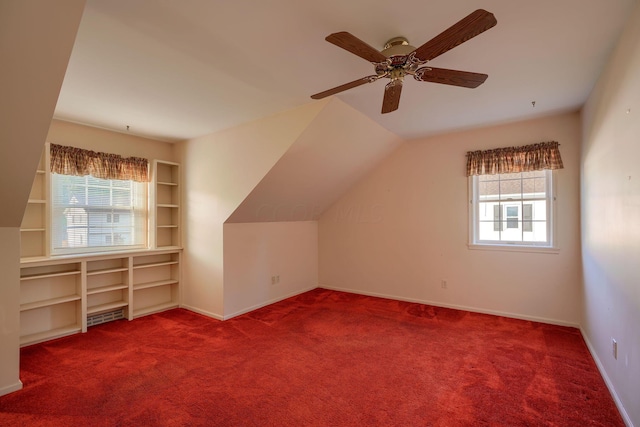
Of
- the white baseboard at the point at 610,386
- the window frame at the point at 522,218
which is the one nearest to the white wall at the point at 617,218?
the white baseboard at the point at 610,386

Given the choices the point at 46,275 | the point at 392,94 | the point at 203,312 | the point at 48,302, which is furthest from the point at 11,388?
the point at 392,94

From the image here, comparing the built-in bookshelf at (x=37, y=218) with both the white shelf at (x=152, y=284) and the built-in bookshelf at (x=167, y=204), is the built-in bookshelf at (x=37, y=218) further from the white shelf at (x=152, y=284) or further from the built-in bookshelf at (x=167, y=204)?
the built-in bookshelf at (x=167, y=204)

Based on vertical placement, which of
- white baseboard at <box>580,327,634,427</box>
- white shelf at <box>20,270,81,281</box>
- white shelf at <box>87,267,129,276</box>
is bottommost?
white baseboard at <box>580,327,634,427</box>

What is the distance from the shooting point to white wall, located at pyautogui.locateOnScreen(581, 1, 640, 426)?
174cm

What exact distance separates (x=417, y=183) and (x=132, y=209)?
→ 4147 mm

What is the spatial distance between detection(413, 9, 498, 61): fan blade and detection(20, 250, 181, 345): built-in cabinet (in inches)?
156

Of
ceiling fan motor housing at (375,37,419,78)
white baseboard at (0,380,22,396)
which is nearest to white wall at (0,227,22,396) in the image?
white baseboard at (0,380,22,396)

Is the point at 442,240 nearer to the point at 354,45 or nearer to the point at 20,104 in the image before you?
the point at 354,45

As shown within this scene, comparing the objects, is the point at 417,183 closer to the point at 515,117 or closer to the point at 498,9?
the point at 515,117

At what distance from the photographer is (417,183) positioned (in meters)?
4.46

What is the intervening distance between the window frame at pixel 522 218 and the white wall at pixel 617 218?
0.64 metres

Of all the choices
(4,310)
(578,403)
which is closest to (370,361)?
(578,403)

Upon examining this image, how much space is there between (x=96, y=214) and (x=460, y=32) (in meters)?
4.34

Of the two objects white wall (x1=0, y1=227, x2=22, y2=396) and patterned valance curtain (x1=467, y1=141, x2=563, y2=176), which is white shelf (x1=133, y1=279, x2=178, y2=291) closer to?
white wall (x1=0, y1=227, x2=22, y2=396)
